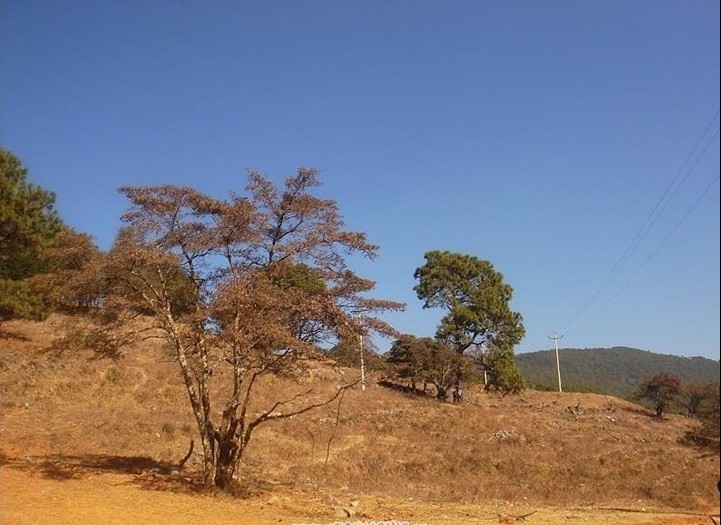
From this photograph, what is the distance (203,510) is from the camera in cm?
1209

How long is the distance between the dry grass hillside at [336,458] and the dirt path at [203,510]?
0.06 meters

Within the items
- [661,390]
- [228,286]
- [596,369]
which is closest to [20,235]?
[228,286]

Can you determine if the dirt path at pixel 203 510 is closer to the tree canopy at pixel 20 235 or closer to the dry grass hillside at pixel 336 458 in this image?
the dry grass hillside at pixel 336 458

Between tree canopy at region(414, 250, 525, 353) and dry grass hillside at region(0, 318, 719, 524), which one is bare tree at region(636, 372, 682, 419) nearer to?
dry grass hillside at region(0, 318, 719, 524)

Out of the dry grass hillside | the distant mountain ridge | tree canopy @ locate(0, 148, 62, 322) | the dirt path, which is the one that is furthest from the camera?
the distant mountain ridge

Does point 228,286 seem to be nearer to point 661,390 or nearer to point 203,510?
point 203,510

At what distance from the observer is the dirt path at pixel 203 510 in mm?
11023

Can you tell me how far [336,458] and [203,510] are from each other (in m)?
11.4

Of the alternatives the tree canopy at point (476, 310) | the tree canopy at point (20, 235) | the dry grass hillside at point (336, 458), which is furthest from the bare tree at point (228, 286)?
the tree canopy at point (476, 310)

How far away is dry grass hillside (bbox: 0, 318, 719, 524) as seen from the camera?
41.7ft

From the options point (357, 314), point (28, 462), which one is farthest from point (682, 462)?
point (28, 462)

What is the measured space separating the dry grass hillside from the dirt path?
57 mm

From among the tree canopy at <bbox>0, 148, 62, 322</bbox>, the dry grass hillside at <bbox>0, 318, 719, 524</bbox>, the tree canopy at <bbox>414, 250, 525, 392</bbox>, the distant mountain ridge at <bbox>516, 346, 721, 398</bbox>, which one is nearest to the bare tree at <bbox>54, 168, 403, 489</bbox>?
the dry grass hillside at <bbox>0, 318, 719, 524</bbox>

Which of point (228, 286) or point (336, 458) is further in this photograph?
point (336, 458)
